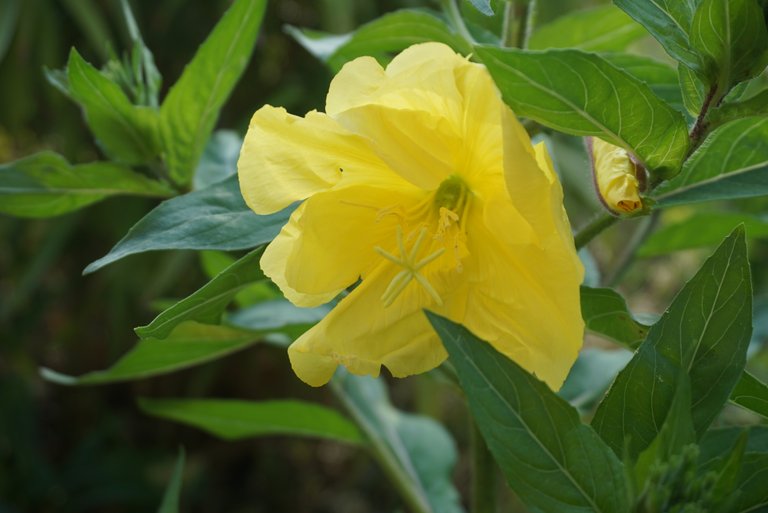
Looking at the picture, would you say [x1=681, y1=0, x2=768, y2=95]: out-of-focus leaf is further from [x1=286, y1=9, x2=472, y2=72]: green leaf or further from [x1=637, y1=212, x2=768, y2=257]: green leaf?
[x1=637, y1=212, x2=768, y2=257]: green leaf

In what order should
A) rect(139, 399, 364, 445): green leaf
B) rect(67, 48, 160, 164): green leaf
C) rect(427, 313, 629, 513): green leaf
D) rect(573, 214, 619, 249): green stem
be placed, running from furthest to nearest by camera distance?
rect(139, 399, 364, 445): green leaf < rect(67, 48, 160, 164): green leaf < rect(573, 214, 619, 249): green stem < rect(427, 313, 629, 513): green leaf

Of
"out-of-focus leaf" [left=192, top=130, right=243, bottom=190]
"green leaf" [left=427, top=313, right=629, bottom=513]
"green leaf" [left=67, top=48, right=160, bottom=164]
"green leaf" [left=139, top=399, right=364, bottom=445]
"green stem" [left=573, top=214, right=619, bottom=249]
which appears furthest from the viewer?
"green leaf" [left=139, top=399, right=364, bottom=445]

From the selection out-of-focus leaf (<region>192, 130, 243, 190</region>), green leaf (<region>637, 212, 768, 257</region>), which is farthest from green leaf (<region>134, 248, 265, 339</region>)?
green leaf (<region>637, 212, 768, 257</region>)

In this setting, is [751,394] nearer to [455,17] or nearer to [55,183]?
[455,17]

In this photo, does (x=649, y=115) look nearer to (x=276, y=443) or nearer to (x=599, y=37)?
(x=599, y=37)

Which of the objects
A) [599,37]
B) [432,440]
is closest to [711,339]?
[599,37]

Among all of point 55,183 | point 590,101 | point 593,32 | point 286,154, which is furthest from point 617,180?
point 55,183

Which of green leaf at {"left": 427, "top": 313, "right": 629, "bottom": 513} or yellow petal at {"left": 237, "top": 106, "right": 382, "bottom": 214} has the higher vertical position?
yellow petal at {"left": 237, "top": 106, "right": 382, "bottom": 214}
